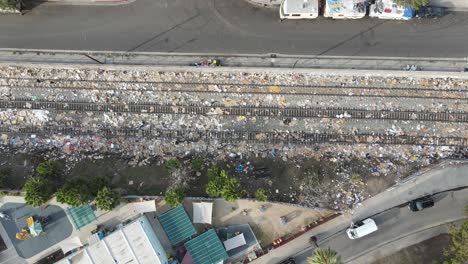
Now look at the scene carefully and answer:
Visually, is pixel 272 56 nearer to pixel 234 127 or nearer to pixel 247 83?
pixel 247 83

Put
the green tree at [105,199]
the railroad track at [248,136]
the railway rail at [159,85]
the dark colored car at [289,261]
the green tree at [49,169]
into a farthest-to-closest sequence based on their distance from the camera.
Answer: the railway rail at [159,85] → the railroad track at [248,136] → the dark colored car at [289,261] → the green tree at [49,169] → the green tree at [105,199]

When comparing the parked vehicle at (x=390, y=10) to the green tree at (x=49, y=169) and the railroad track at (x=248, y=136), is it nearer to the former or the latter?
the railroad track at (x=248, y=136)

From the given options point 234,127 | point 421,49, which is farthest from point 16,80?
point 421,49

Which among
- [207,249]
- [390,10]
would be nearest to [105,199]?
[207,249]

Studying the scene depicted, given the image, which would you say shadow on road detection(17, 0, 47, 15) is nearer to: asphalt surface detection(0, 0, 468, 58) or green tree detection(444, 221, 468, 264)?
asphalt surface detection(0, 0, 468, 58)

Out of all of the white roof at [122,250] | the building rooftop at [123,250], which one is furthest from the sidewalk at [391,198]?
the white roof at [122,250]

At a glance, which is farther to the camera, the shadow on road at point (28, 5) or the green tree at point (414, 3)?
the shadow on road at point (28, 5)

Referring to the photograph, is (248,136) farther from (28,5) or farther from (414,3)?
(28,5)
